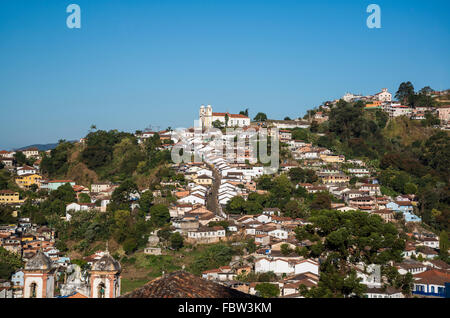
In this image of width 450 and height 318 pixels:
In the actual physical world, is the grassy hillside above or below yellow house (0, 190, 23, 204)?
above

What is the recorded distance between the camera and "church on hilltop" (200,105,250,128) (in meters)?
51.8

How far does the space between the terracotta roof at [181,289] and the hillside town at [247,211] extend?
3.96 metres

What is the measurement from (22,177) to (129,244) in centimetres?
1698

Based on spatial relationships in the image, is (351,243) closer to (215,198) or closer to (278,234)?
(278,234)

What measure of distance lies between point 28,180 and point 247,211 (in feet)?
59.4

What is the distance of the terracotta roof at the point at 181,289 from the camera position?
630cm

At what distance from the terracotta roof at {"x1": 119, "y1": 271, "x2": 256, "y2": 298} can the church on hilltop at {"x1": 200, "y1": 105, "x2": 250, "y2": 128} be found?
44545 mm

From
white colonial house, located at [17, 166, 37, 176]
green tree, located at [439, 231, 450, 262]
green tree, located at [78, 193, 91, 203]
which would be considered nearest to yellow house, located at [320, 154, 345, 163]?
green tree, located at [439, 231, 450, 262]

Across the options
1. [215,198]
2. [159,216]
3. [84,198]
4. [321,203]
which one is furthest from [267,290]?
[84,198]

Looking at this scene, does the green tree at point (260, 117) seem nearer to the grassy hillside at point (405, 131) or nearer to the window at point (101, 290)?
the grassy hillside at point (405, 131)

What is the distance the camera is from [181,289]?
6434 mm

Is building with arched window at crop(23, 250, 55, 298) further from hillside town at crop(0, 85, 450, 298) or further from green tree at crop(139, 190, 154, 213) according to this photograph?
green tree at crop(139, 190, 154, 213)

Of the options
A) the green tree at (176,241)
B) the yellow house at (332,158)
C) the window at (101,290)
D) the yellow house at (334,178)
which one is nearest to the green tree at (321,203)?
the yellow house at (334,178)

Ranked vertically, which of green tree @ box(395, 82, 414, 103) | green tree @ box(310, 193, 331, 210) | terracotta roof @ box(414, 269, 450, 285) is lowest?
terracotta roof @ box(414, 269, 450, 285)
